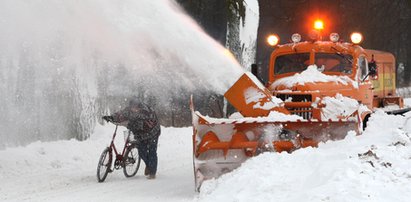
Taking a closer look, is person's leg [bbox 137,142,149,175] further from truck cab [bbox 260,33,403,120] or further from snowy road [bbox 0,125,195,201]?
truck cab [bbox 260,33,403,120]

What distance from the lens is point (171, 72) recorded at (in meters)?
15.8

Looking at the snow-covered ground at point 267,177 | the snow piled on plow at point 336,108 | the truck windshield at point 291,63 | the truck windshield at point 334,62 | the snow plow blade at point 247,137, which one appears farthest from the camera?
the truck windshield at point 291,63

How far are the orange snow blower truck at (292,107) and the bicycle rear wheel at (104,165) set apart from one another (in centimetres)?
194

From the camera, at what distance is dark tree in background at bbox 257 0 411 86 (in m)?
27.8

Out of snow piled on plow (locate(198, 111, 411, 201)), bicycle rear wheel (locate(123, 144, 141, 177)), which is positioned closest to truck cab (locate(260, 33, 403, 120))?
snow piled on plow (locate(198, 111, 411, 201))

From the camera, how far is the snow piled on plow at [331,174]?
16.3 feet

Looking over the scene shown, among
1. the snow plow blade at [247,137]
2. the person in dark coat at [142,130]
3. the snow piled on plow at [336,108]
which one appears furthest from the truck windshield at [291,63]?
the person in dark coat at [142,130]

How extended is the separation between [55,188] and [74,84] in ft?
18.5

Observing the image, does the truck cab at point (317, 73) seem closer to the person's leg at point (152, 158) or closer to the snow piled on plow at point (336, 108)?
the snow piled on plow at point (336, 108)

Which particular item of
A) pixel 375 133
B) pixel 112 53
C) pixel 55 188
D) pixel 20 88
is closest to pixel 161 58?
pixel 112 53

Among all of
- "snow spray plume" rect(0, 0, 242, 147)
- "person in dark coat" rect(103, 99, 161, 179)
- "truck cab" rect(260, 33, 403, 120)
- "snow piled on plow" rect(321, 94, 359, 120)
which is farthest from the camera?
"snow spray plume" rect(0, 0, 242, 147)

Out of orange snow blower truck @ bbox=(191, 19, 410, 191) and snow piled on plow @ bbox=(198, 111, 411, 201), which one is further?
orange snow blower truck @ bbox=(191, 19, 410, 191)

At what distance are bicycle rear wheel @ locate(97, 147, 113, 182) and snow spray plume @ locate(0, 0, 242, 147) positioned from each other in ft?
10.5

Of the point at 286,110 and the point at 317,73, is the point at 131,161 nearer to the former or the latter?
the point at 286,110
